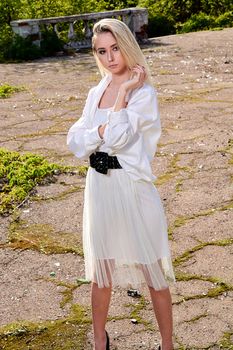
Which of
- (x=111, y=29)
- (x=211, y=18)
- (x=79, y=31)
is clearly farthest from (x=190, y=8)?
(x=111, y=29)

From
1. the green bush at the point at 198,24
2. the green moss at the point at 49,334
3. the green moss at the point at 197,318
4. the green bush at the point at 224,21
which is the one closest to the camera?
Result: the green moss at the point at 49,334

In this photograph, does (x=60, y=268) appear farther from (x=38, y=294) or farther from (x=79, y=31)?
(x=79, y=31)

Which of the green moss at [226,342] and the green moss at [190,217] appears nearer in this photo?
the green moss at [226,342]

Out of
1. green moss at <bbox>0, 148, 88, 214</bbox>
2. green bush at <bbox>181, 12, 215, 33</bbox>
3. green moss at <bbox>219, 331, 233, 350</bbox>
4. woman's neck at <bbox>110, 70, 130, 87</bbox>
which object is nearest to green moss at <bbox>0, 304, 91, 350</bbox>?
green moss at <bbox>219, 331, 233, 350</bbox>

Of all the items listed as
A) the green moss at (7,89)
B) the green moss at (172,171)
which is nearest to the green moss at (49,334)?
the green moss at (172,171)

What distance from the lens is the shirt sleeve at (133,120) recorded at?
308cm

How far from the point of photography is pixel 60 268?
4.50 meters

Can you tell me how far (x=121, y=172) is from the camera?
10.5 feet

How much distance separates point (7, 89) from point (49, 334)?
6380 mm

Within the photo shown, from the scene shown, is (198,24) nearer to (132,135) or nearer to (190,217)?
(190,217)

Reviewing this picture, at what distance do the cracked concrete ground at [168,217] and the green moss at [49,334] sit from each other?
0.01 meters

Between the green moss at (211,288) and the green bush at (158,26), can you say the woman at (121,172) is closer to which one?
the green moss at (211,288)

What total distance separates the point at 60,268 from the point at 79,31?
10025mm

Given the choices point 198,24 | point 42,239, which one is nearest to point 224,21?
point 198,24
